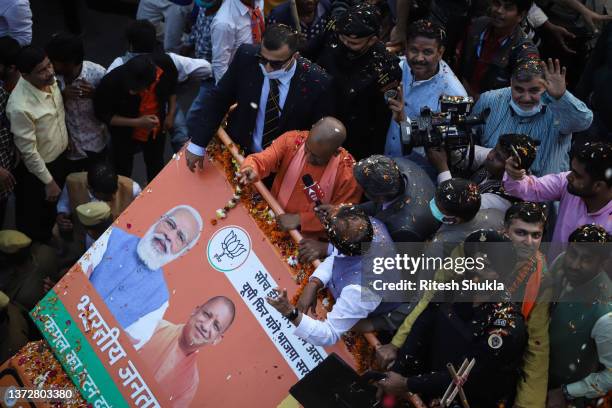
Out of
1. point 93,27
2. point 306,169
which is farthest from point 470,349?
point 93,27

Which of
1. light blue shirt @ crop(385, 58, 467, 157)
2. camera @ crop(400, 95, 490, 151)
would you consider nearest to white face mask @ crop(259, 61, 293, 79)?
camera @ crop(400, 95, 490, 151)

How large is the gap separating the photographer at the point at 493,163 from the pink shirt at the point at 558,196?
3.6 inches

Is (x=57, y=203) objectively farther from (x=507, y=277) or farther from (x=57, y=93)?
(x=507, y=277)

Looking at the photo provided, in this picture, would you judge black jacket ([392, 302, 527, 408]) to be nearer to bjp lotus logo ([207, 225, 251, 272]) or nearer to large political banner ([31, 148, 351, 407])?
large political banner ([31, 148, 351, 407])

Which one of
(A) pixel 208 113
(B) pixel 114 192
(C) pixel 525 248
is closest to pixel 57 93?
(B) pixel 114 192

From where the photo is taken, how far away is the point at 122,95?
5.85m

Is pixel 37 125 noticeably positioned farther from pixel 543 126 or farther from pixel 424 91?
pixel 543 126

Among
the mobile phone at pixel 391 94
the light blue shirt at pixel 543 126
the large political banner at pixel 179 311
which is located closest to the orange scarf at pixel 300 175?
the large political banner at pixel 179 311

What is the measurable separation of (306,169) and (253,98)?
24.9 inches

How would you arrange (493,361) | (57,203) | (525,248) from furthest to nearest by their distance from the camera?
(57,203)
(525,248)
(493,361)

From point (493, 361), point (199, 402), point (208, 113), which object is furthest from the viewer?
point (208, 113)

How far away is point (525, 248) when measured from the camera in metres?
3.97

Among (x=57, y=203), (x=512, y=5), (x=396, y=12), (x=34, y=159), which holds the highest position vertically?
(x=512, y=5)

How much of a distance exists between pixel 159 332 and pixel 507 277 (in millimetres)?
2053
